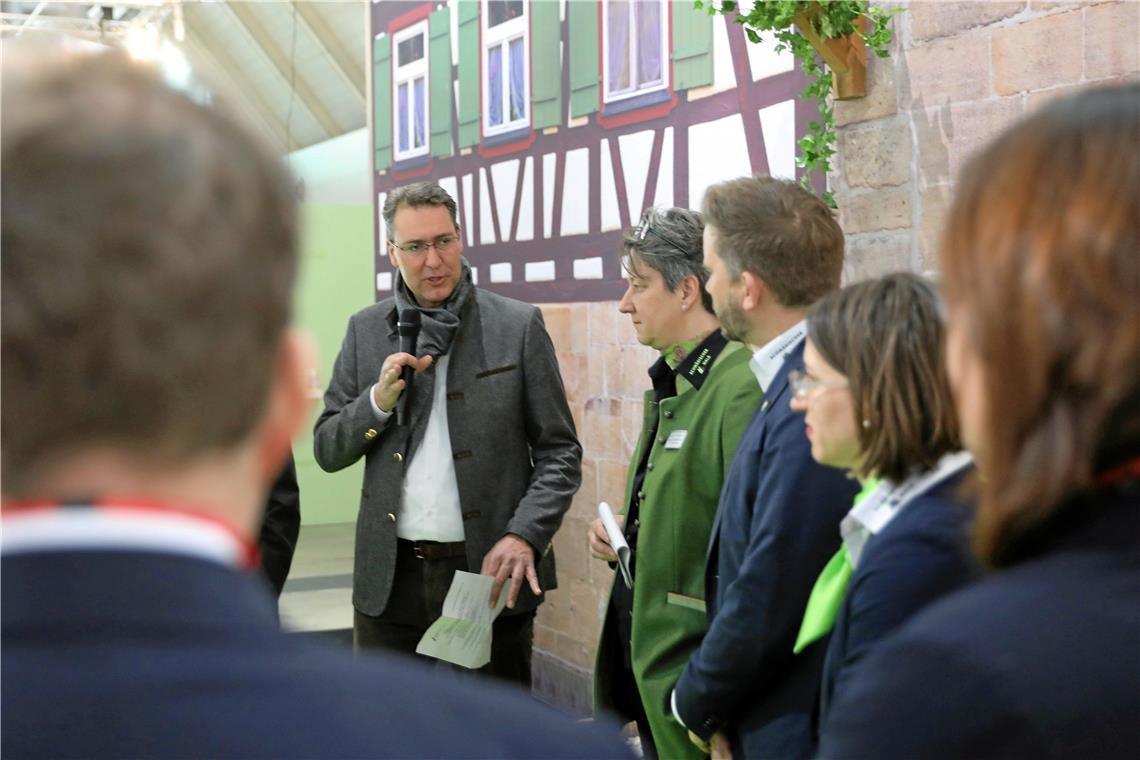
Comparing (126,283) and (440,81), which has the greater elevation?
(440,81)

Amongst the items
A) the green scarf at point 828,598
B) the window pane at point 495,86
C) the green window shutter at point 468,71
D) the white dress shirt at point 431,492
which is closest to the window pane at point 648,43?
the window pane at point 495,86

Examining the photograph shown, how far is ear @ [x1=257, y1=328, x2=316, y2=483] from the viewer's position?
24.8 inches

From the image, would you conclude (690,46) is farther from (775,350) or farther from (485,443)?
(775,350)

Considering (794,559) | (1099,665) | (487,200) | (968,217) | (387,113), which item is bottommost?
(794,559)

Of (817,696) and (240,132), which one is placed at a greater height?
(240,132)

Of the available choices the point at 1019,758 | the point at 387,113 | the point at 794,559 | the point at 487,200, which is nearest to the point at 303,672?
the point at 1019,758

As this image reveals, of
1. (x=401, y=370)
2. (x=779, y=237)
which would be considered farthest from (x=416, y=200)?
(x=779, y=237)

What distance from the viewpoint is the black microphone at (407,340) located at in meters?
3.41

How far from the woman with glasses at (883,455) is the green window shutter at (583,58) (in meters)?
3.06

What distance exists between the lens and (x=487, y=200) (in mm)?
5676

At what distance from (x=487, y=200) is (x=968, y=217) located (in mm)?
4826

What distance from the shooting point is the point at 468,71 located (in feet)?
19.0

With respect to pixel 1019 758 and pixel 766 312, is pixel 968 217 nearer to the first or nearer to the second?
pixel 1019 758

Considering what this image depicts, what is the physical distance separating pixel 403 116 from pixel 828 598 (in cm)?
509
